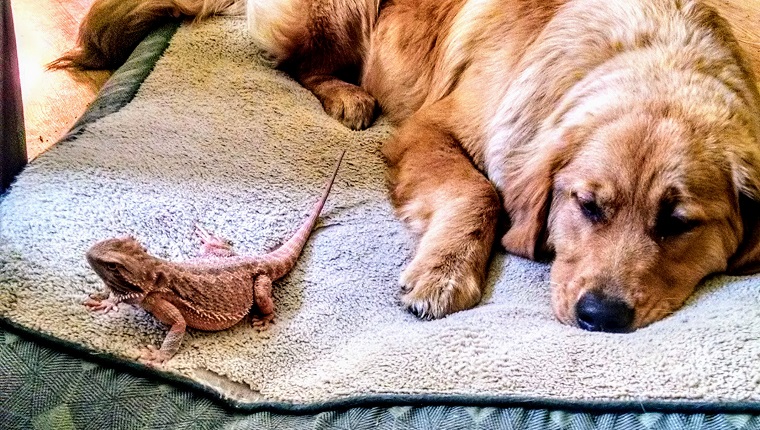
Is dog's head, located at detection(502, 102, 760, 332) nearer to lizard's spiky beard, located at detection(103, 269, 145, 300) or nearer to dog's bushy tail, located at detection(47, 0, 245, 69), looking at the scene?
lizard's spiky beard, located at detection(103, 269, 145, 300)

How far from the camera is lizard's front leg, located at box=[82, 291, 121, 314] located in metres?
1.58

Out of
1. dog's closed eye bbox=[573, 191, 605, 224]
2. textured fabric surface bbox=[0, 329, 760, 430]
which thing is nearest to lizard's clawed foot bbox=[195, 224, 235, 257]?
textured fabric surface bbox=[0, 329, 760, 430]

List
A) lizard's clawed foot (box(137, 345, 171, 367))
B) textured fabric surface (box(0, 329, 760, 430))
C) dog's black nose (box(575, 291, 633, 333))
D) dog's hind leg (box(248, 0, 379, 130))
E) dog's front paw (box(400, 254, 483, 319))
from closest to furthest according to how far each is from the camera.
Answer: textured fabric surface (box(0, 329, 760, 430)) < lizard's clawed foot (box(137, 345, 171, 367)) < dog's black nose (box(575, 291, 633, 333)) < dog's front paw (box(400, 254, 483, 319)) < dog's hind leg (box(248, 0, 379, 130))

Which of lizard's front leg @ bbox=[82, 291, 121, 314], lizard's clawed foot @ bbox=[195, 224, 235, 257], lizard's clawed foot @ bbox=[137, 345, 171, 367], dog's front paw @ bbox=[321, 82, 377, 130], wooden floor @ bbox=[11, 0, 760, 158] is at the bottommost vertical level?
wooden floor @ bbox=[11, 0, 760, 158]

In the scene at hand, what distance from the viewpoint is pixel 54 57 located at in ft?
10.5

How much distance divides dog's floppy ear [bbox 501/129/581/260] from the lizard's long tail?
1.76 ft

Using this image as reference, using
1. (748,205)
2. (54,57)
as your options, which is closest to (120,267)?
(748,205)

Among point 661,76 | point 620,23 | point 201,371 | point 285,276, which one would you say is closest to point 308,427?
point 201,371

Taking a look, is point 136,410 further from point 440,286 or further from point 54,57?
point 54,57

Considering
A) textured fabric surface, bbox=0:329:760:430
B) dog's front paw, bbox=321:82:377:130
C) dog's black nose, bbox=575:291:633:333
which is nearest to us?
textured fabric surface, bbox=0:329:760:430

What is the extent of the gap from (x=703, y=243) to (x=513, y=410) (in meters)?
0.70

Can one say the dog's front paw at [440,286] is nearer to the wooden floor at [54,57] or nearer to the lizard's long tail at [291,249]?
the lizard's long tail at [291,249]

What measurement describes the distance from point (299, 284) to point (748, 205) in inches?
44.9

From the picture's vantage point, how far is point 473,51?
2328 millimetres
